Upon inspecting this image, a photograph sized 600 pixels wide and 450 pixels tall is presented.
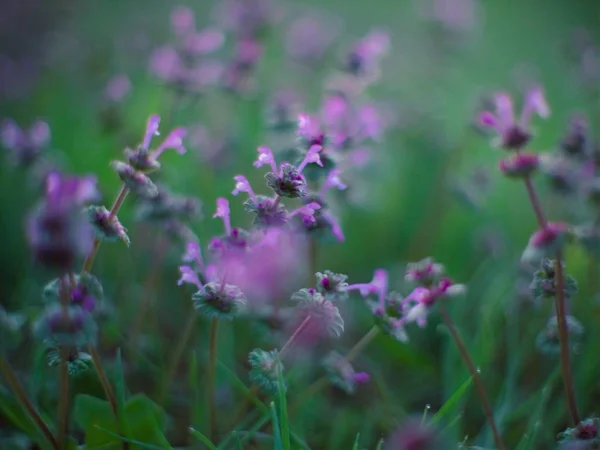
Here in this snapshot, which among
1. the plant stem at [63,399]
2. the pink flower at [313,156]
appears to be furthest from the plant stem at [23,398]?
the pink flower at [313,156]

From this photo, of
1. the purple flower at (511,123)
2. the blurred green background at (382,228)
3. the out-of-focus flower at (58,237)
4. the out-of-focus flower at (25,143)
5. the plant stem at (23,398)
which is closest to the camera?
the out-of-focus flower at (58,237)

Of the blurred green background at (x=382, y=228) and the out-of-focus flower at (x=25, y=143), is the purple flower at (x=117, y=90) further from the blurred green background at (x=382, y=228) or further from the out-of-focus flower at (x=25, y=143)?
the out-of-focus flower at (x=25, y=143)

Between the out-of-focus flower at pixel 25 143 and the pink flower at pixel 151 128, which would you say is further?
the out-of-focus flower at pixel 25 143

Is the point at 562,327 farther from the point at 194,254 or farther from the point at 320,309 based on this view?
the point at 194,254

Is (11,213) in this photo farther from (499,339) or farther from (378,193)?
(499,339)

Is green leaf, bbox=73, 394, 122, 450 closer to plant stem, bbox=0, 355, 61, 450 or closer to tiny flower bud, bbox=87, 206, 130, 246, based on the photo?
plant stem, bbox=0, 355, 61, 450

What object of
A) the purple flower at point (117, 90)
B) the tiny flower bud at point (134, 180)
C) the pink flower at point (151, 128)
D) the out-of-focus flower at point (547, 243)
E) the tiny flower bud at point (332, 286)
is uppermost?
the purple flower at point (117, 90)

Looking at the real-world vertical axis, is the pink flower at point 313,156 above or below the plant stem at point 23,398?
above
